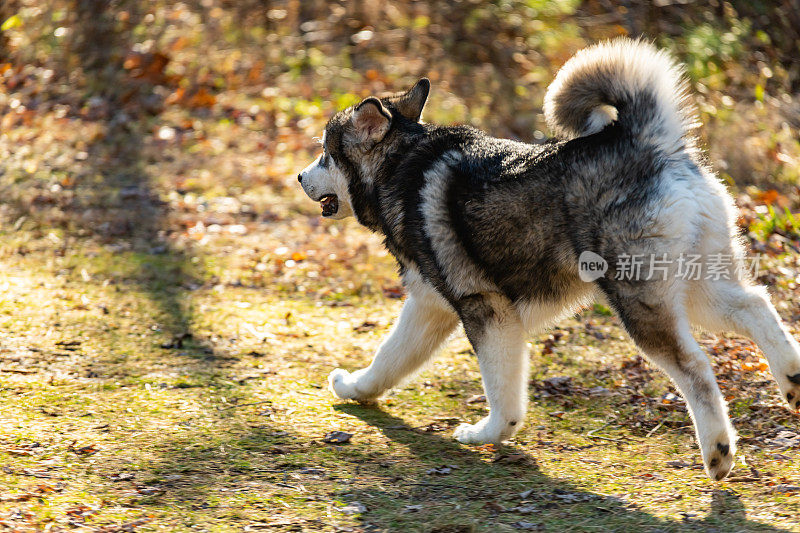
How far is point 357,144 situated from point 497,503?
7.03 ft

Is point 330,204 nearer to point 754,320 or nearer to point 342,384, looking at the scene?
point 342,384

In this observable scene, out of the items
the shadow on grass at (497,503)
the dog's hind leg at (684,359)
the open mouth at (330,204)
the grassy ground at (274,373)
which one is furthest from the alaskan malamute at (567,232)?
the grassy ground at (274,373)

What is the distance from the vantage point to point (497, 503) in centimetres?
395

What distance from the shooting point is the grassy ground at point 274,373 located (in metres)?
3.89

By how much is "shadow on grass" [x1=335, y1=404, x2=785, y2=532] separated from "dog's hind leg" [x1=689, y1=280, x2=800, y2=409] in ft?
1.92

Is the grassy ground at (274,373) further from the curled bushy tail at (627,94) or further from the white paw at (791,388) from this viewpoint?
the curled bushy tail at (627,94)

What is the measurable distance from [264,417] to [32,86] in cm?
800

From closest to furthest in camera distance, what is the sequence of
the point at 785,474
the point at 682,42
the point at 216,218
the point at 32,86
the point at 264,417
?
the point at 785,474, the point at 264,417, the point at 216,218, the point at 682,42, the point at 32,86

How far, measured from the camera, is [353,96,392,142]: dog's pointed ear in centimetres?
489

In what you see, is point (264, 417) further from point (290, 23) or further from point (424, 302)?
point (290, 23)

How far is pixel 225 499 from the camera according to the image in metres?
3.91

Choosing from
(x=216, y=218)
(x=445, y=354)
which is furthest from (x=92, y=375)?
(x=216, y=218)

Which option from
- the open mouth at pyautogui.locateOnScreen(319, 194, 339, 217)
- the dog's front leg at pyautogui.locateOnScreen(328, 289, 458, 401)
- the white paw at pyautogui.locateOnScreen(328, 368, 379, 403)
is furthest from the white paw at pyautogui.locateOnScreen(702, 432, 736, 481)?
the open mouth at pyautogui.locateOnScreen(319, 194, 339, 217)

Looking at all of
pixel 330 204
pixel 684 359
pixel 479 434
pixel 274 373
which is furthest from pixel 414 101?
pixel 684 359
